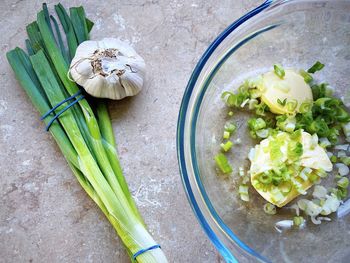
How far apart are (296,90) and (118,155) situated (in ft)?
2.14

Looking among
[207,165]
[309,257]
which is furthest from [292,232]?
[207,165]

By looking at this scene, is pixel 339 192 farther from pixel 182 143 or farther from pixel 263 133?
pixel 182 143

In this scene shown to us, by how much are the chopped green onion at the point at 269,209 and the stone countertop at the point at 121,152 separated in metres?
0.22

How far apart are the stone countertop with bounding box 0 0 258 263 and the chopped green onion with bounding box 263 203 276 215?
22 cm

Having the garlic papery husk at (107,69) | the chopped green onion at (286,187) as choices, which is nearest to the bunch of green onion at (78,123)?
the garlic papery husk at (107,69)

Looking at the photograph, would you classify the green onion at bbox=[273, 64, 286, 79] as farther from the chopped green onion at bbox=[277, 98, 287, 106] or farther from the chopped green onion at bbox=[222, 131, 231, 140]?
the chopped green onion at bbox=[222, 131, 231, 140]

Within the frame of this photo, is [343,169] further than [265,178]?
Yes

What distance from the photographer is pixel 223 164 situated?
1777 millimetres

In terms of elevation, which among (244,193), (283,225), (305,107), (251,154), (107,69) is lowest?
(283,225)

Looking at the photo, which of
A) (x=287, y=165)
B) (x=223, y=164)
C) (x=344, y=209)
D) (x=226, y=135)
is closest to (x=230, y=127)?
(x=226, y=135)

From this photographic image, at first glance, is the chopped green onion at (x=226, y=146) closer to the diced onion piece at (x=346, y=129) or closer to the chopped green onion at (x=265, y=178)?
the chopped green onion at (x=265, y=178)

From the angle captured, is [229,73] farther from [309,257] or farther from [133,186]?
[309,257]

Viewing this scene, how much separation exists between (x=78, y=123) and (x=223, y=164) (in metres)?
0.51

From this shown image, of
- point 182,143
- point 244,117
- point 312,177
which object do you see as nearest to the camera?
point 182,143
